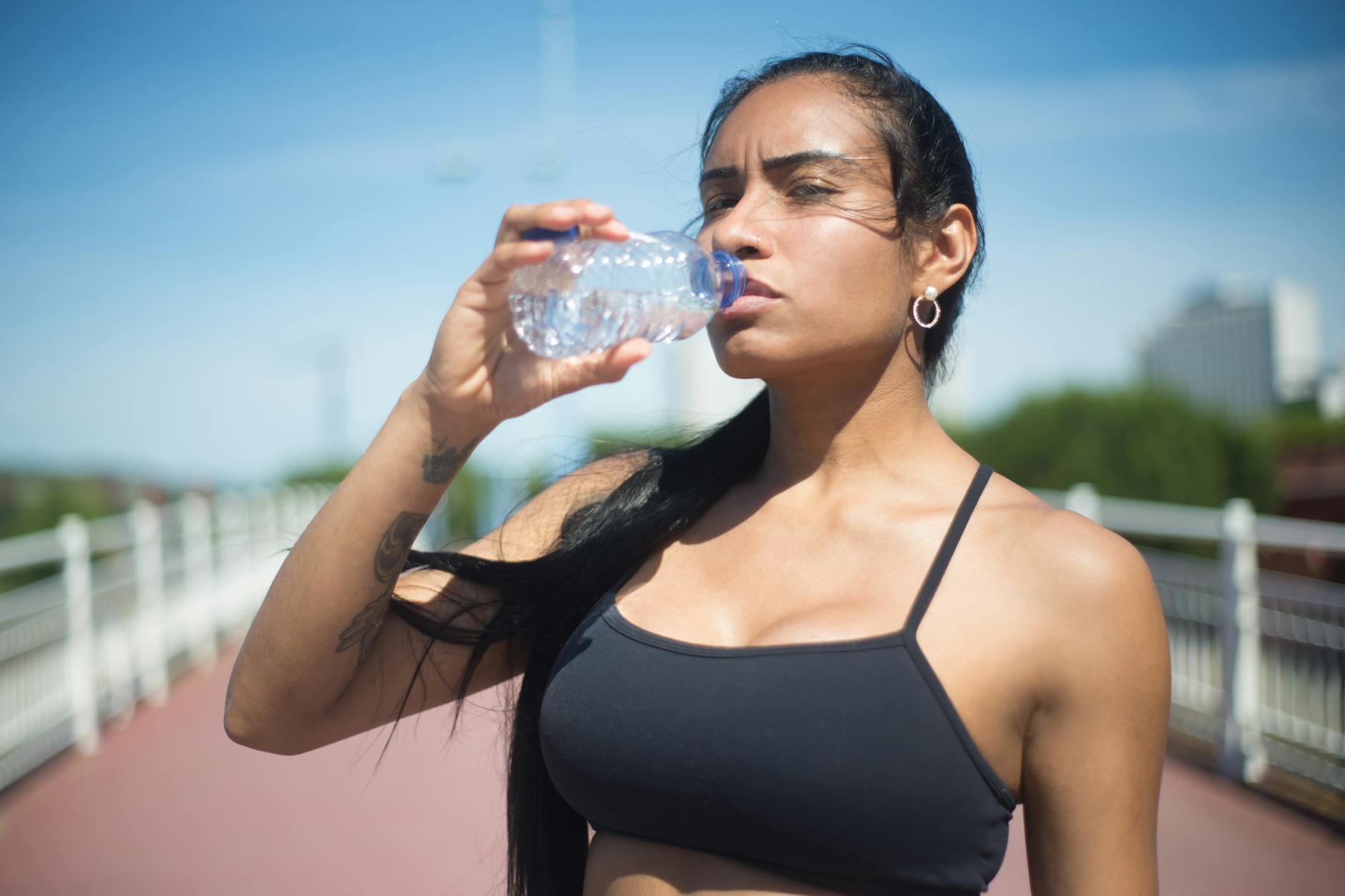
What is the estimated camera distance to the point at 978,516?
174 cm

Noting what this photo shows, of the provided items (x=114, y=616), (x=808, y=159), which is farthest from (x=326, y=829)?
(x=808, y=159)

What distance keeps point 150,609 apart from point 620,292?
8.22m

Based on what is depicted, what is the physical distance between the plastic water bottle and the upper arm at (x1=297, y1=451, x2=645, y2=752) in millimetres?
338

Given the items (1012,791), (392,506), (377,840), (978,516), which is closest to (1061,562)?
(978,516)

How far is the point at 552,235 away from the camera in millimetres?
1489

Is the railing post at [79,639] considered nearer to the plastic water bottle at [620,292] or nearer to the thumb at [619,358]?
the plastic water bottle at [620,292]

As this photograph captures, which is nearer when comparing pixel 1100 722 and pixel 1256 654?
pixel 1100 722

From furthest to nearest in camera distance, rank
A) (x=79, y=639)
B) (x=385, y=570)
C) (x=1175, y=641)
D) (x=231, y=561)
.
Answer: (x=231, y=561) → (x=1175, y=641) → (x=79, y=639) → (x=385, y=570)

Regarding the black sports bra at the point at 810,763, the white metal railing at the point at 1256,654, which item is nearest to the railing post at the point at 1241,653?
the white metal railing at the point at 1256,654

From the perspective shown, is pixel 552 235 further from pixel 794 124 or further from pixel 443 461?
pixel 794 124

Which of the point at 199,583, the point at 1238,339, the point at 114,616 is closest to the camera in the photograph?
the point at 114,616

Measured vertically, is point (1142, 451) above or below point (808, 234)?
below

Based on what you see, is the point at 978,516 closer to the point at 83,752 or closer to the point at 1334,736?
the point at 1334,736

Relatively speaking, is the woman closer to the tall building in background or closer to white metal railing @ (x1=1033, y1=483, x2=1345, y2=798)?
white metal railing @ (x1=1033, y1=483, x2=1345, y2=798)
